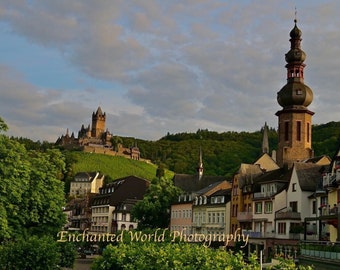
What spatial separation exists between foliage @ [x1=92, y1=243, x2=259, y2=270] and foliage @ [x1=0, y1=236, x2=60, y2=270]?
7.09 m

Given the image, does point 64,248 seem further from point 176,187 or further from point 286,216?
point 176,187

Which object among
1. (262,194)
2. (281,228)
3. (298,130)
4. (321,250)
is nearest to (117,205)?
(298,130)

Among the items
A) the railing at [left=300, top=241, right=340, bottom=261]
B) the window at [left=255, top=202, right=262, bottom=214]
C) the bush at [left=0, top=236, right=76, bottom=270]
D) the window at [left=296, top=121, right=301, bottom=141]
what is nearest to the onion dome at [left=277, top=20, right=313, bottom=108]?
the window at [left=296, top=121, right=301, bottom=141]

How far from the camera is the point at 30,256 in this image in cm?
4162

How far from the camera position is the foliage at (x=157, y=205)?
92000 mm

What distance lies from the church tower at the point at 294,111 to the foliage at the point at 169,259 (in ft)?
215

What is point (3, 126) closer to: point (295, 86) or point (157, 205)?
point (157, 205)

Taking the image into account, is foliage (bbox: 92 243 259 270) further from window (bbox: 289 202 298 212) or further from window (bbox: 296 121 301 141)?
window (bbox: 296 121 301 141)

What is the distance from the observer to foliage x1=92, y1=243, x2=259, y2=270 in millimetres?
25381

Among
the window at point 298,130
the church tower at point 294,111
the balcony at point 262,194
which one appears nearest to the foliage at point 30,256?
the balcony at point 262,194

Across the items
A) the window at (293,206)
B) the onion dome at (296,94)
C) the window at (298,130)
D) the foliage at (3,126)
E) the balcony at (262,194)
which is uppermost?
the onion dome at (296,94)

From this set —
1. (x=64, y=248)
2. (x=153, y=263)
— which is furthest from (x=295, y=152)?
(x=153, y=263)

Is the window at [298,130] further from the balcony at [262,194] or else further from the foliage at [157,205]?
the balcony at [262,194]

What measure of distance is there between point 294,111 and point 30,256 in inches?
2539
